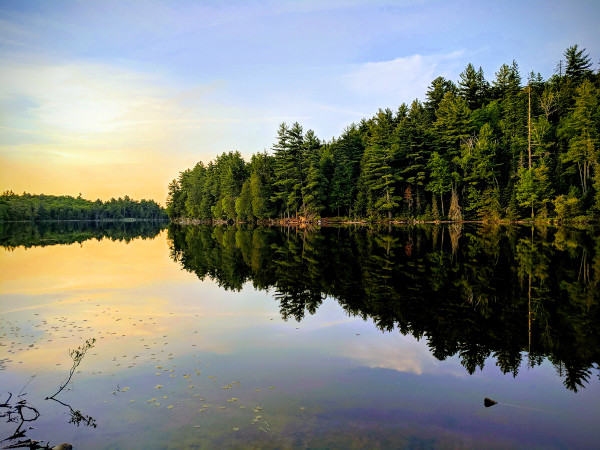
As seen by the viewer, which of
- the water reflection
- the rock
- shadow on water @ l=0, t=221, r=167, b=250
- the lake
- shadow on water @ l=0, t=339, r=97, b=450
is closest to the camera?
shadow on water @ l=0, t=339, r=97, b=450

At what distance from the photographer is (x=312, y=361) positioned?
29.9ft

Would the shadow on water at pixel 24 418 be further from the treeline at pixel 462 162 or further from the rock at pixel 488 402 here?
the treeline at pixel 462 162

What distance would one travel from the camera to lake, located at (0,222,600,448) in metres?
6.18

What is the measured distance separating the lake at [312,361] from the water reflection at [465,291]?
0.08 meters

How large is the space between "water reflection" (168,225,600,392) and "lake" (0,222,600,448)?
0.27 feet

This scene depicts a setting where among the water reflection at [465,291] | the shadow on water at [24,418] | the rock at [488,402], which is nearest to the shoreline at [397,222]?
the water reflection at [465,291]

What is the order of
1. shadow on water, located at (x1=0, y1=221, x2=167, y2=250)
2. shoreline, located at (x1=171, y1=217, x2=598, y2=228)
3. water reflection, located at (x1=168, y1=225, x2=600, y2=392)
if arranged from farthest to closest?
shoreline, located at (x1=171, y1=217, x2=598, y2=228), shadow on water, located at (x1=0, y1=221, x2=167, y2=250), water reflection, located at (x1=168, y1=225, x2=600, y2=392)

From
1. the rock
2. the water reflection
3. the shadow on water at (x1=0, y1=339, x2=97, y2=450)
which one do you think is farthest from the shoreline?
the shadow on water at (x1=0, y1=339, x2=97, y2=450)

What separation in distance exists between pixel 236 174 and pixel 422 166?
183ft

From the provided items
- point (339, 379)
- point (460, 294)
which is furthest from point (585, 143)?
point (339, 379)

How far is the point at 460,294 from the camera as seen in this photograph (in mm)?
14688

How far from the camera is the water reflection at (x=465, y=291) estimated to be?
31.0 feet

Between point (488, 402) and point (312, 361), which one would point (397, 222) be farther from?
point (488, 402)

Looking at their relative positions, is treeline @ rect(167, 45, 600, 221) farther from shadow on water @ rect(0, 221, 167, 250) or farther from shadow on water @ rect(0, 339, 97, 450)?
shadow on water @ rect(0, 339, 97, 450)
